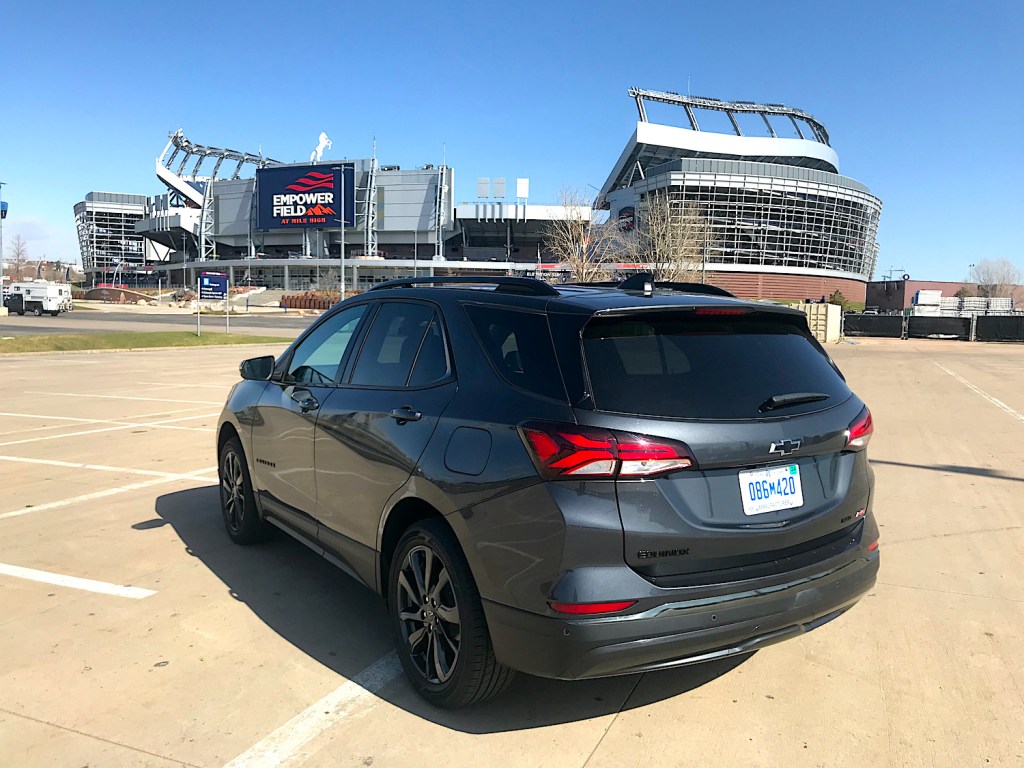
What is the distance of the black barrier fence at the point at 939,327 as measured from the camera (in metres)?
47.3

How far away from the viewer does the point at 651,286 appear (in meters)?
3.57

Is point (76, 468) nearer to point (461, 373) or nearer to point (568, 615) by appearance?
point (461, 373)

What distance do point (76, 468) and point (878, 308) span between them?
9071 cm

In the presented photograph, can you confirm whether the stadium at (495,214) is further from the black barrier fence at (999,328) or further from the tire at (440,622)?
the tire at (440,622)

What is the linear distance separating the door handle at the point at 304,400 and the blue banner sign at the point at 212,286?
32948 millimetres

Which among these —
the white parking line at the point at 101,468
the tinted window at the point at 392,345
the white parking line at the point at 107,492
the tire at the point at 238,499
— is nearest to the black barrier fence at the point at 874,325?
the white parking line at the point at 107,492

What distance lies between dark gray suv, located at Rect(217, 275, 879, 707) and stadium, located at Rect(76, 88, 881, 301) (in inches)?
3110

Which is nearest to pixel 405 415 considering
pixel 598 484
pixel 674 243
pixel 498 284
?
pixel 498 284

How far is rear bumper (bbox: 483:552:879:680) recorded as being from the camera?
103 inches

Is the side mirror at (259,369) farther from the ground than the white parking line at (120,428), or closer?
farther from the ground

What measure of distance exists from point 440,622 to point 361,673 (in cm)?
66

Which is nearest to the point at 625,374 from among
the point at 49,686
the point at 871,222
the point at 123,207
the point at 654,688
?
the point at 654,688

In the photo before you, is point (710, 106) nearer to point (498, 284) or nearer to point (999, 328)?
point (999, 328)

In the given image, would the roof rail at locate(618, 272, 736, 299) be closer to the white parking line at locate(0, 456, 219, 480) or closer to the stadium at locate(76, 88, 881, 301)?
the white parking line at locate(0, 456, 219, 480)
